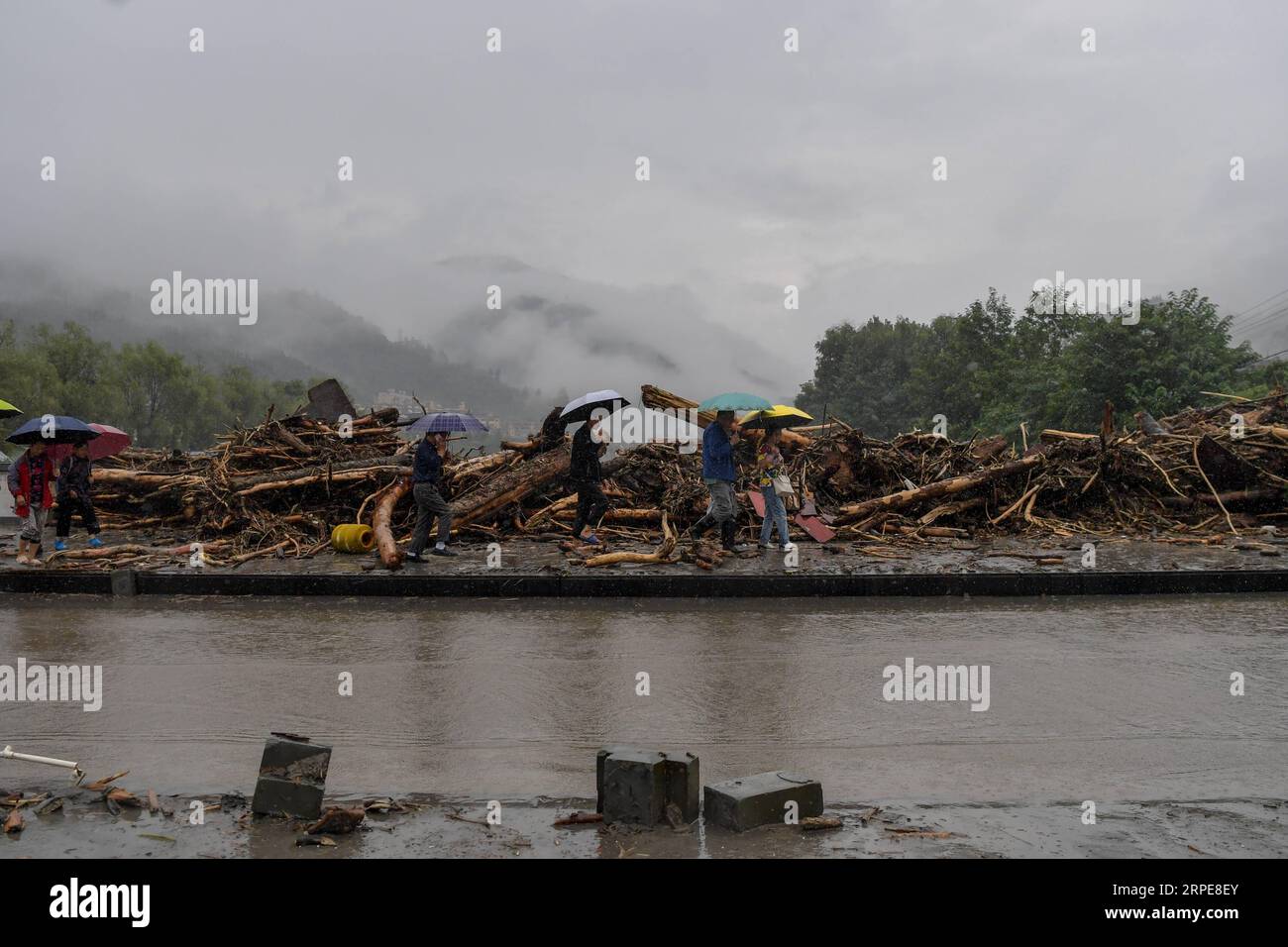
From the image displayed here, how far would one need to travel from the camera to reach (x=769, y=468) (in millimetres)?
13211

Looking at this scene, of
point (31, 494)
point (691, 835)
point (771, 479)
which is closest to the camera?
point (691, 835)

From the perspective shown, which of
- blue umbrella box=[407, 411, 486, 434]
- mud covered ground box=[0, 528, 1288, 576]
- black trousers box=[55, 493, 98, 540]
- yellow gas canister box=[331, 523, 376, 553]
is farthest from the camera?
black trousers box=[55, 493, 98, 540]

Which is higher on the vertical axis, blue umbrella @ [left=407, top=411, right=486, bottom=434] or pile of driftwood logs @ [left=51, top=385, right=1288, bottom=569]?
blue umbrella @ [left=407, top=411, right=486, bottom=434]

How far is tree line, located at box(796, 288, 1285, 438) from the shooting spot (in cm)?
4016

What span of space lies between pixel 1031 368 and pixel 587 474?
52594 millimetres

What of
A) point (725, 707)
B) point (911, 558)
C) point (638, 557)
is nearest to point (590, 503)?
point (638, 557)

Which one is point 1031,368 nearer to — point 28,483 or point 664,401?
point 664,401

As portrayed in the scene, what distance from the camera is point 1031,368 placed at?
60781mm

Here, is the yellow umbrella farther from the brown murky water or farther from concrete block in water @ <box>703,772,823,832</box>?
concrete block in water @ <box>703,772,823,832</box>

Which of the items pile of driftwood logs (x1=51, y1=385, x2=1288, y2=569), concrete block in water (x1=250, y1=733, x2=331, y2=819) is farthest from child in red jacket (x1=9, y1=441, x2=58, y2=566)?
concrete block in water (x1=250, y1=733, x2=331, y2=819)

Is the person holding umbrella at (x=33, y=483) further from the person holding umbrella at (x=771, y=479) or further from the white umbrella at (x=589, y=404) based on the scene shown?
the person holding umbrella at (x=771, y=479)

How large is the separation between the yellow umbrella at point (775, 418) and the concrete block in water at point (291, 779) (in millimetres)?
9526

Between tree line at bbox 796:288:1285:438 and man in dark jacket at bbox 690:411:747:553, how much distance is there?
600 cm
